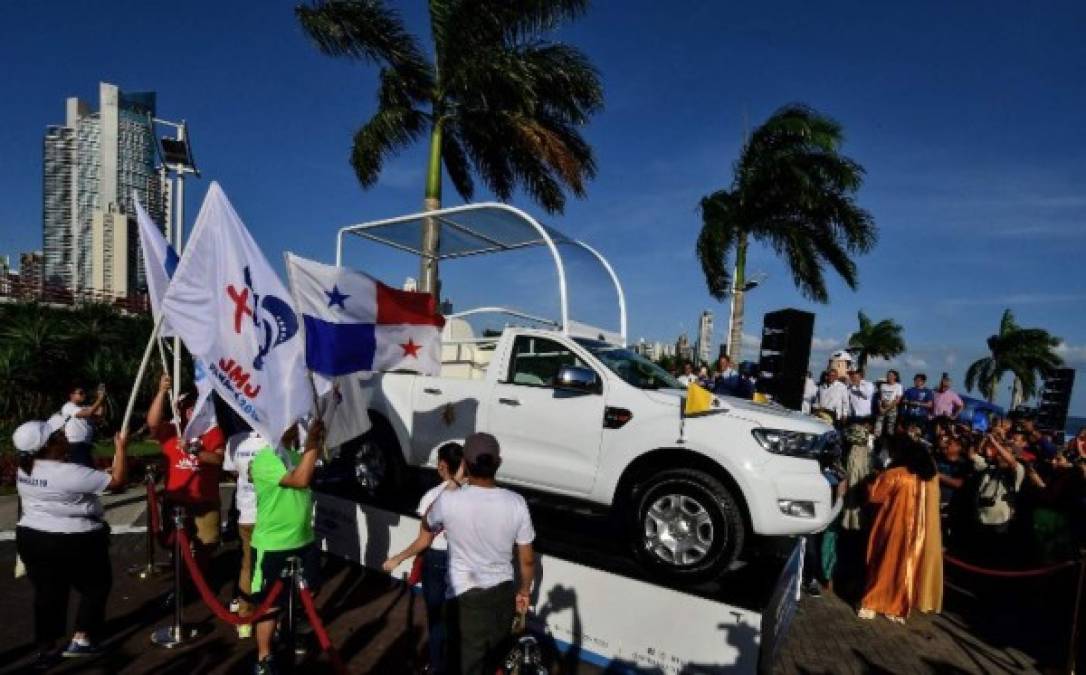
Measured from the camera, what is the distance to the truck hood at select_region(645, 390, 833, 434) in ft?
14.4

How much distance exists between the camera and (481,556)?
310 centimetres

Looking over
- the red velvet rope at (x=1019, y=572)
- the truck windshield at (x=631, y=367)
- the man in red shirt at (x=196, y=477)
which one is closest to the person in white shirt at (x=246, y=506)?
the man in red shirt at (x=196, y=477)

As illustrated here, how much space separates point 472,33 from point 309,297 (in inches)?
358

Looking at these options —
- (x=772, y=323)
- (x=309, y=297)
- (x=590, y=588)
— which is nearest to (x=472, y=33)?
(x=772, y=323)

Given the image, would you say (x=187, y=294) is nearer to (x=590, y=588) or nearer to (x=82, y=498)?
(x=82, y=498)

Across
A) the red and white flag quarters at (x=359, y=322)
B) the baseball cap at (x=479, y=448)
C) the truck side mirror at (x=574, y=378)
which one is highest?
the red and white flag quarters at (x=359, y=322)

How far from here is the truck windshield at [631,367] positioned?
5082 mm

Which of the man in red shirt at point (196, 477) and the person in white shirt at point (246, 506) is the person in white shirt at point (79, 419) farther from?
the person in white shirt at point (246, 506)

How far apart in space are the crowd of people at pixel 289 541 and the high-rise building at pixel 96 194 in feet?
146

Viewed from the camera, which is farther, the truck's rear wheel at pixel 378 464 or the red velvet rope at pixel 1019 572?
the truck's rear wheel at pixel 378 464

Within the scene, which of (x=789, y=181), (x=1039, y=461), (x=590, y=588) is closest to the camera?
(x=590, y=588)

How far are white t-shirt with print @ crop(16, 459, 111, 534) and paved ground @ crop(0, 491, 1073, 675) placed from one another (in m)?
1.07

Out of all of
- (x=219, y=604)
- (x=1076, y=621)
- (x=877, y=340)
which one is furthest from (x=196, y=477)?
(x=877, y=340)

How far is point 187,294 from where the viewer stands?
3.91m
